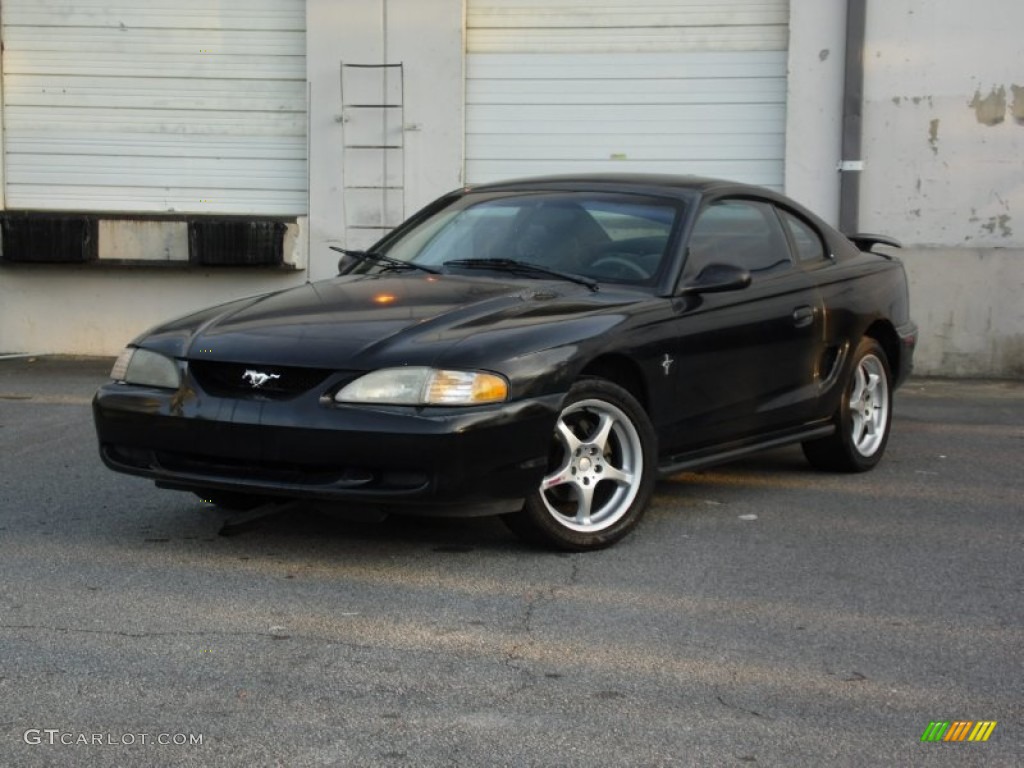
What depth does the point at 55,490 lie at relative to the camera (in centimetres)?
676

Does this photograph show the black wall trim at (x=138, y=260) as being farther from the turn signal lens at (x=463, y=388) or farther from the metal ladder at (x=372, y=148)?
the turn signal lens at (x=463, y=388)

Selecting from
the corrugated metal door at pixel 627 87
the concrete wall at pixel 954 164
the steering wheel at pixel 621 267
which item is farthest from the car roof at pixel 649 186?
the corrugated metal door at pixel 627 87

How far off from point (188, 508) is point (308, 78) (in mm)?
6184

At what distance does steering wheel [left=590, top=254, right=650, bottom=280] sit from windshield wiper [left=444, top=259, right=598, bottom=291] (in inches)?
5.0

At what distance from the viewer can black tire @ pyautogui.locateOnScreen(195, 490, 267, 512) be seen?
229 inches

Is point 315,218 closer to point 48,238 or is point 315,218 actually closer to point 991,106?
point 48,238

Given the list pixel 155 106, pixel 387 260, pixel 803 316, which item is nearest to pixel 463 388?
pixel 387 260

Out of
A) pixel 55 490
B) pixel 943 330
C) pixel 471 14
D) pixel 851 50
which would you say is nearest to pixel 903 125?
pixel 851 50

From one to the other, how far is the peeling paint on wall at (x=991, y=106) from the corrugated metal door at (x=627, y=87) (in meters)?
1.46

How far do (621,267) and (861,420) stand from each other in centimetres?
196

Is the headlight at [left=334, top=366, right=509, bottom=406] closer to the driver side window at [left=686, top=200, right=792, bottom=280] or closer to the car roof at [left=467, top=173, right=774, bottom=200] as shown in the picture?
the driver side window at [left=686, top=200, right=792, bottom=280]

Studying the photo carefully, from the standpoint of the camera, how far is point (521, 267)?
6.20 m

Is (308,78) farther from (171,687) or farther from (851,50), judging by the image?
(171,687)

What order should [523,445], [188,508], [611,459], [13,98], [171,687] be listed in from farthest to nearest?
1. [13,98]
2. [188,508]
3. [611,459]
4. [523,445]
5. [171,687]
